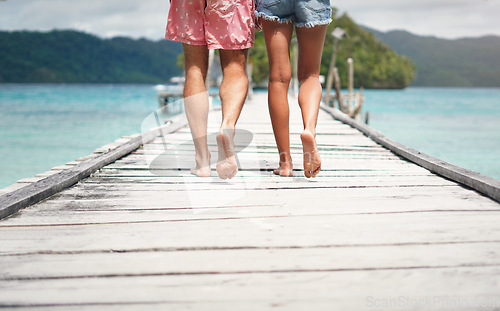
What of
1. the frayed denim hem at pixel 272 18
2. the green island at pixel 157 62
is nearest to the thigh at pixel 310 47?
the frayed denim hem at pixel 272 18

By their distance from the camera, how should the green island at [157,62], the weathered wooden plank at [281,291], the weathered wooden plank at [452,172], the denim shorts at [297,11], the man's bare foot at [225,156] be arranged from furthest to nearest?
the green island at [157,62]
the denim shorts at [297,11]
the man's bare foot at [225,156]
the weathered wooden plank at [452,172]
the weathered wooden plank at [281,291]

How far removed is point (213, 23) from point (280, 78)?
49cm

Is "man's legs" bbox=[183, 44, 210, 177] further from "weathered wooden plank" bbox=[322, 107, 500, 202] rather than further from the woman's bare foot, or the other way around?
"weathered wooden plank" bbox=[322, 107, 500, 202]

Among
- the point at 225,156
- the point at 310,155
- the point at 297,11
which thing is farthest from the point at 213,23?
the point at 310,155

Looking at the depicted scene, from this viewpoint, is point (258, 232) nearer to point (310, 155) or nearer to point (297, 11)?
point (310, 155)

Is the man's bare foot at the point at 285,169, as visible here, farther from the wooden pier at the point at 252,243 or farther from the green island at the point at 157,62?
Answer: the green island at the point at 157,62

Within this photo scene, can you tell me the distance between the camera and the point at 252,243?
1.43 meters

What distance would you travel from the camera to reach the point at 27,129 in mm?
23453

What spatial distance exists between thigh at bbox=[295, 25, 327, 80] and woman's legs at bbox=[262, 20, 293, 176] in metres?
0.08

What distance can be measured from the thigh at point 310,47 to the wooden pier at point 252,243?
67 centimetres

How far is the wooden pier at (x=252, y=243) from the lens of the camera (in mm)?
1094

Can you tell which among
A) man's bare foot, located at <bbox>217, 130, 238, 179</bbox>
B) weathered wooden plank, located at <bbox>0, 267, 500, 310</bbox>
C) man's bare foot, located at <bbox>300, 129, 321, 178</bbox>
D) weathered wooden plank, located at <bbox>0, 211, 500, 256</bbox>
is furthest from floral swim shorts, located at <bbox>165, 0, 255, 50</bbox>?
weathered wooden plank, located at <bbox>0, 267, 500, 310</bbox>

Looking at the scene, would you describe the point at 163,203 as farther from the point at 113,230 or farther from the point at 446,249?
the point at 446,249

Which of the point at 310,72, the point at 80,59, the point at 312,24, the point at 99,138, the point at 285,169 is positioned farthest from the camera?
the point at 80,59
